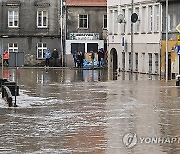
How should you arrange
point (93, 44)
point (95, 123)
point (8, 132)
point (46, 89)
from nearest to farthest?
point (8, 132), point (95, 123), point (46, 89), point (93, 44)

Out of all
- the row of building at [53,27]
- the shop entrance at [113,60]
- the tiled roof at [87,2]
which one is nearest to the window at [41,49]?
the row of building at [53,27]

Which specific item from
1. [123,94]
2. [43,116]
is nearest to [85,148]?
[43,116]

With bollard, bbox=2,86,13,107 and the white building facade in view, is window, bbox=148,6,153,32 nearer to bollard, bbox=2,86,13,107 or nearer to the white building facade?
the white building facade

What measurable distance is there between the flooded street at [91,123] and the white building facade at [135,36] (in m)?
26.5

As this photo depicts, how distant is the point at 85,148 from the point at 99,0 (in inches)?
2512

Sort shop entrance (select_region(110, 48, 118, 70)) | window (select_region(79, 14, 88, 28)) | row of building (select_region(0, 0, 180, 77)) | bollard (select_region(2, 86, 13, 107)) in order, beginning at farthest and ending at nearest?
window (select_region(79, 14, 88, 28)) < row of building (select_region(0, 0, 180, 77)) < shop entrance (select_region(110, 48, 118, 70)) < bollard (select_region(2, 86, 13, 107))

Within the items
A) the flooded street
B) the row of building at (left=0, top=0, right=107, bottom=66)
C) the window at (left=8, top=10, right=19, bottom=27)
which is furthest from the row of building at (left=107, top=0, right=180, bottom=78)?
the flooded street

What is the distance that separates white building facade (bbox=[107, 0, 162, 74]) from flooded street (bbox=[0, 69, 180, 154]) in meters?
26.5

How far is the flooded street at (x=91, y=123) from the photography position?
16.3m

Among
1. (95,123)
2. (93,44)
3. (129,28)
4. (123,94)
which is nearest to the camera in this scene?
(95,123)

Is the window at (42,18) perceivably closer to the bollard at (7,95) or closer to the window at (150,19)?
the window at (150,19)

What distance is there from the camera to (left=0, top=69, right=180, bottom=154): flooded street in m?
16.3

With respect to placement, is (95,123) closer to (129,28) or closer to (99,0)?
(129,28)

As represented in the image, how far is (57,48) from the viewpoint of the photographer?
8038 centimetres
